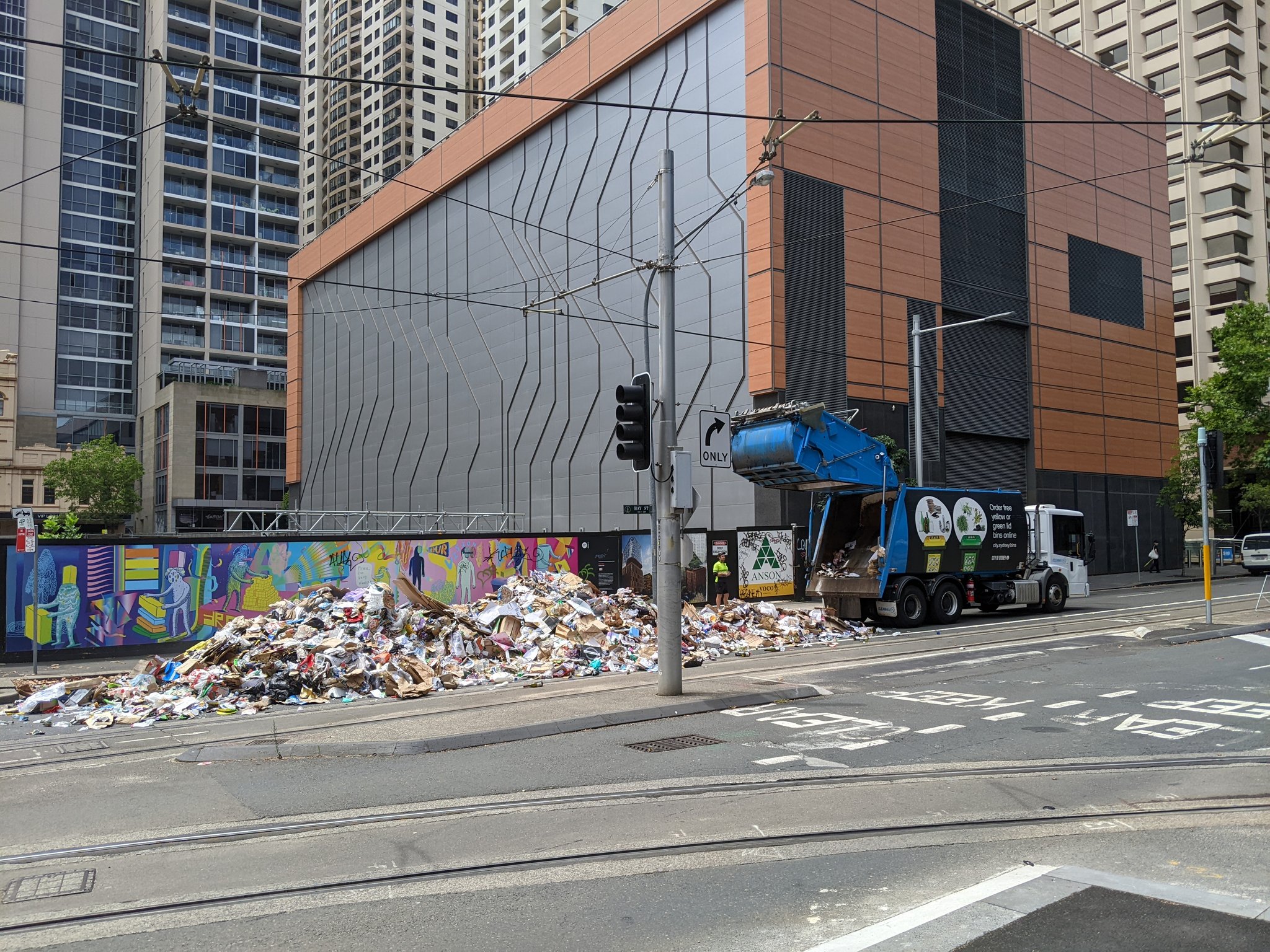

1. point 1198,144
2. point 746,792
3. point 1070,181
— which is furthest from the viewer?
point 1070,181

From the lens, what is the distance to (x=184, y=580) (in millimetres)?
19141

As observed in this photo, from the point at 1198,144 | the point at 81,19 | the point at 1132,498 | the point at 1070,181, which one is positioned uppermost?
the point at 81,19

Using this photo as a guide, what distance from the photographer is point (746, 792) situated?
7.31 metres

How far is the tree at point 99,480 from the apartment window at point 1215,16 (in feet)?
270

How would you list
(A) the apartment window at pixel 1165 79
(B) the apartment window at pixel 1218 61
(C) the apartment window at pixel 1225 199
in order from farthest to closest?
(A) the apartment window at pixel 1165 79, (C) the apartment window at pixel 1225 199, (B) the apartment window at pixel 1218 61

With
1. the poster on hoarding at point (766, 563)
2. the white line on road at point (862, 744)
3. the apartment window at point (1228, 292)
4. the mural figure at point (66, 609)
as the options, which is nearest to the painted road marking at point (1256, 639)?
the white line on road at point (862, 744)

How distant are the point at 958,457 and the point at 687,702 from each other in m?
30.4

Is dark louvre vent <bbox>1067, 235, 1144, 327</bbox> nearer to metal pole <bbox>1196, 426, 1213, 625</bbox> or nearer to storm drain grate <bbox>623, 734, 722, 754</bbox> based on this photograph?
metal pole <bbox>1196, 426, 1213, 625</bbox>

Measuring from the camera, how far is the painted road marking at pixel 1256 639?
52.6ft

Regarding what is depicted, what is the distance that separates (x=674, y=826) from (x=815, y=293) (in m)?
29.0


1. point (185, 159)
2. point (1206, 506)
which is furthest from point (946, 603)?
point (185, 159)

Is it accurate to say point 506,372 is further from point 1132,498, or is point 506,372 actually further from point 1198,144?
point 1198,144

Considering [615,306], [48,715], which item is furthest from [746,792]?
[615,306]

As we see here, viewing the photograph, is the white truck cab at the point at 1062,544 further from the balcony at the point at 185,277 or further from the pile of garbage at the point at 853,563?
the balcony at the point at 185,277
